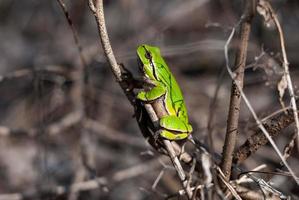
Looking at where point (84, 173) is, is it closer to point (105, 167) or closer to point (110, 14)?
point (105, 167)

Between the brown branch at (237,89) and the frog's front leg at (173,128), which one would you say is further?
the frog's front leg at (173,128)

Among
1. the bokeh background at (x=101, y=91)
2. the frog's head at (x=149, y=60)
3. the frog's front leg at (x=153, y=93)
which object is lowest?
the bokeh background at (x=101, y=91)

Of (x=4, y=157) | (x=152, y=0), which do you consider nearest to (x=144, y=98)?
(x=4, y=157)

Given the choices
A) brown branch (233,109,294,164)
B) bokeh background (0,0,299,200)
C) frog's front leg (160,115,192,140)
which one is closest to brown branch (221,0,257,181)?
brown branch (233,109,294,164)

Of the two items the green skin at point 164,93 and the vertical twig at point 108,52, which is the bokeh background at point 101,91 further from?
the vertical twig at point 108,52

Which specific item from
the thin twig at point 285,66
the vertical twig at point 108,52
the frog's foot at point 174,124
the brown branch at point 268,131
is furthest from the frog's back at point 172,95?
the thin twig at point 285,66

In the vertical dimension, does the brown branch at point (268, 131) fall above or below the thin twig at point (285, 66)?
below

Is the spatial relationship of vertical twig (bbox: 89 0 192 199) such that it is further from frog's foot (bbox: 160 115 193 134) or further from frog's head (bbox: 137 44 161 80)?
frog's head (bbox: 137 44 161 80)

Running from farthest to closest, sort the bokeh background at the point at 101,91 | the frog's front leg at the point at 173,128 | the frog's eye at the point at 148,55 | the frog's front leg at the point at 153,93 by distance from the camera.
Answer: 1. the bokeh background at the point at 101,91
2. the frog's eye at the point at 148,55
3. the frog's front leg at the point at 153,93
4. the frog's front leg at the point at 173,128
